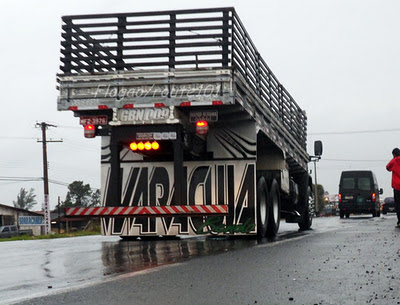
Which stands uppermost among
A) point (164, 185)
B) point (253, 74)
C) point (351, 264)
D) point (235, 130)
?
point (253, 74)

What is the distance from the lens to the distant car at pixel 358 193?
115ft

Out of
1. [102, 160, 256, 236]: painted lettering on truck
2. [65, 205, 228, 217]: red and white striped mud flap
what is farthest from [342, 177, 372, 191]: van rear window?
[65, 205, 228, 217]: red and white striped mud flap

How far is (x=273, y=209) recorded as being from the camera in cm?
1416

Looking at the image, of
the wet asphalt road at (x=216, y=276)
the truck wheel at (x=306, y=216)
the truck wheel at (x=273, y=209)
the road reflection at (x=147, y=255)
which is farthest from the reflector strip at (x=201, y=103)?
the truck wheel at (x=306, y=216)

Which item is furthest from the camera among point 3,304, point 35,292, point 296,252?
point 296,252

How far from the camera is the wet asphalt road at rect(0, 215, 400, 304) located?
507 cm

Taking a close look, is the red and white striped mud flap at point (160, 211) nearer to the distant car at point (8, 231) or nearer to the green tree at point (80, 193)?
the distant car at point (8, 231)

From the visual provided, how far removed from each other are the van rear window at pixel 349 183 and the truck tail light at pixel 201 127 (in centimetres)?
2569

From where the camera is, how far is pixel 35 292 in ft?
18.7

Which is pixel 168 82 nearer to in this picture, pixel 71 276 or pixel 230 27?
pixel 230 27

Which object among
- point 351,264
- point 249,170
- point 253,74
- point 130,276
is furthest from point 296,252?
point 253,74

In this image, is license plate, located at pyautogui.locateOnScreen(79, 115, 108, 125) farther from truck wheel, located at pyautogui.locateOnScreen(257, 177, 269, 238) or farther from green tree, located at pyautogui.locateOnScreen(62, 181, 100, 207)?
green tree, located at pyautogui.locateOnScreen(62, 181, 100, 207)

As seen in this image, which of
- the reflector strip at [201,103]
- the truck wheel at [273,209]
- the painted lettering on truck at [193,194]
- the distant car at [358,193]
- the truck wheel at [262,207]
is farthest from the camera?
the distant car at [358,193]

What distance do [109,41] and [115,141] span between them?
1853 millimetres
